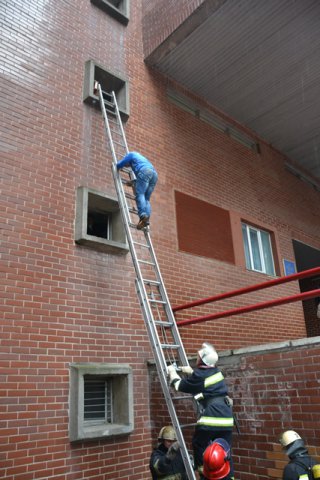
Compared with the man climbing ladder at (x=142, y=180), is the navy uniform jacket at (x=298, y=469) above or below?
below

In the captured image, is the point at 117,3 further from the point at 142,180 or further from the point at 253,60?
the point at 142,180

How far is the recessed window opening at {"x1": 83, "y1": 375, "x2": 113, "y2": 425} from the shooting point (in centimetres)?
517

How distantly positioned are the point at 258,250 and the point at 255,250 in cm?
13

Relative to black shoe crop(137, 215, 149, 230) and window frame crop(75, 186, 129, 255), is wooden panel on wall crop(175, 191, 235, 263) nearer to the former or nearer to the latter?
window frame crop(75, 186, 129, 255)

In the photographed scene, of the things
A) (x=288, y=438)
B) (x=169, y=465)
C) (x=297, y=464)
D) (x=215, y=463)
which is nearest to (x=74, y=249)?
(x=169, y=465)

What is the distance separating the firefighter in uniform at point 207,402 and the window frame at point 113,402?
5.10ft

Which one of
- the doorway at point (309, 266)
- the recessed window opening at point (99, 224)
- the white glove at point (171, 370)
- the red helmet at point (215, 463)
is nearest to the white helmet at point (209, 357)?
the white glove at point (171, 370)

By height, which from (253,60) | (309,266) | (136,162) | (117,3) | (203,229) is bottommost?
(136,162)

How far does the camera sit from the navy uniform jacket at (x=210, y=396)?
3.56 meters

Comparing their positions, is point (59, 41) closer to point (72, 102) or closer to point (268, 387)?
point (72, 102)

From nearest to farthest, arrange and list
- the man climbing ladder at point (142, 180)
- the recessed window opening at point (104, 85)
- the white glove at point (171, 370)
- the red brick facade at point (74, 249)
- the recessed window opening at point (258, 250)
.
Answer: the white glove at point (171, 370) < the red brick facade at point (74, 249) < the man climbing ladder at point (142, 180) < the recessed window opening at point (104, 85) < the recessed window opening at point (258, 250)

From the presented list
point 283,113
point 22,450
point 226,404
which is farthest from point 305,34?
point 22,450

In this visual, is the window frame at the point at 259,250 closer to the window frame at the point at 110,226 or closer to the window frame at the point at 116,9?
the window frame at the point at 110,226

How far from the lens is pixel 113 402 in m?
5.40
